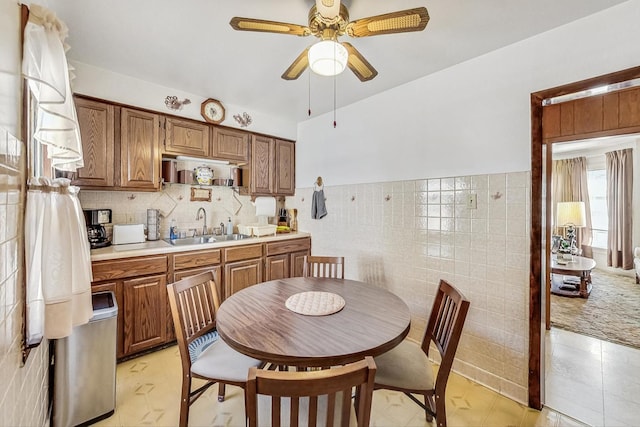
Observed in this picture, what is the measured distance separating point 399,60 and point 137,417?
3056mm

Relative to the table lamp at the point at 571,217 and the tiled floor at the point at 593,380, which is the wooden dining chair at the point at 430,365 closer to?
the tiled floor at the point at 593,380

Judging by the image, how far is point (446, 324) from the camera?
59.0 inches

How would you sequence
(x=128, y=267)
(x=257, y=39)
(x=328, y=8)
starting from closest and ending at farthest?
(x=328, y=8) → (x=257, y=39) → (x=128, y=267)

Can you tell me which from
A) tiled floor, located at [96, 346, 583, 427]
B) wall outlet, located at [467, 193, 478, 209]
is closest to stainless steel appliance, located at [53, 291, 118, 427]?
tiled floor, located at [96, 346, 583, 427]

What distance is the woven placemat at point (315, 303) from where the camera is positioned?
144cm

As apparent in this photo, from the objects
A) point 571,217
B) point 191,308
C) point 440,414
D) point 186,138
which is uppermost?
point 186,138

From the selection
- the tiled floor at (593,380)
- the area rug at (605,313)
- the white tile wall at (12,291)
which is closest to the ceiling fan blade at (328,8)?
the white tile wall at (12,291)

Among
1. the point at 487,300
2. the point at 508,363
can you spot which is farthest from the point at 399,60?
the point at 508,363

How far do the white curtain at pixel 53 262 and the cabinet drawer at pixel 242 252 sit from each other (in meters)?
1.52

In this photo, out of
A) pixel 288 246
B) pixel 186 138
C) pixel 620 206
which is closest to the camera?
pixel 186 138

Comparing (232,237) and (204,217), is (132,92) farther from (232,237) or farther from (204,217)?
(232,237)

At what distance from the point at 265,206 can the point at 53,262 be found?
2.53 m

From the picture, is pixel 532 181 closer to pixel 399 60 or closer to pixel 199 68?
pixel 399 60

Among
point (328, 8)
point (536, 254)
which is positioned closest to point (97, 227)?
point (328, 8)
